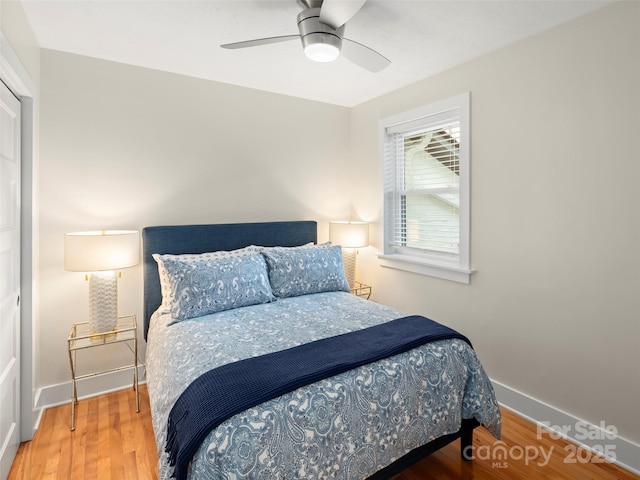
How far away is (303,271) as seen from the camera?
287 centimetres

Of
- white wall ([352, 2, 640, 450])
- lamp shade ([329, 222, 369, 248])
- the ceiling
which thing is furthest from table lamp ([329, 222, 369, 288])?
the ceiling

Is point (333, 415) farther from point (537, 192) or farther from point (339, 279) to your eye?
point (537, 192)

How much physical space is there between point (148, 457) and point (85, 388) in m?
1.03

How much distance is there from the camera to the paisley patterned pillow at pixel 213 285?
2.34m

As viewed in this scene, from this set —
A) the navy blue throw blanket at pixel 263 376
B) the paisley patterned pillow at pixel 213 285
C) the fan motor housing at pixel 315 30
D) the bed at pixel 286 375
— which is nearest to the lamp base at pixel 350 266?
the bed at pixel 286 375

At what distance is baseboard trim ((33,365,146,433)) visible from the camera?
2514mm

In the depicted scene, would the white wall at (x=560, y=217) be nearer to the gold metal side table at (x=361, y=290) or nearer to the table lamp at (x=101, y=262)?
the gold metal side table at (x=361, y=290)

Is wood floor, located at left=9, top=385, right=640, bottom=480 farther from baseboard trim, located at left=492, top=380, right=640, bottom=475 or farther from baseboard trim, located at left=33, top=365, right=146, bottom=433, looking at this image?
baseboard trim, located at left=33, top=365, right=146, bottom=433

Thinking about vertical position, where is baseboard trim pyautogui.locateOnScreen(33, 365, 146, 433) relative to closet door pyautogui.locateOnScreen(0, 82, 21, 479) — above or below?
below

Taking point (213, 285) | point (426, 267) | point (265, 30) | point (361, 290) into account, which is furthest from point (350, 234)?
point (265, 30)

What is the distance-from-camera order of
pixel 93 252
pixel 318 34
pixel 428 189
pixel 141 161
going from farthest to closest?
pixel 428 189
pixel 141 161
pixel 93 252
pixel 318 34

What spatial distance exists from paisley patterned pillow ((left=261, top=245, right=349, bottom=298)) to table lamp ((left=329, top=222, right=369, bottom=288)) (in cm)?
48

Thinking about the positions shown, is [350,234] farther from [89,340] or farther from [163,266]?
[89,340]

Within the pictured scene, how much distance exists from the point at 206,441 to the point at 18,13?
2.35 m
